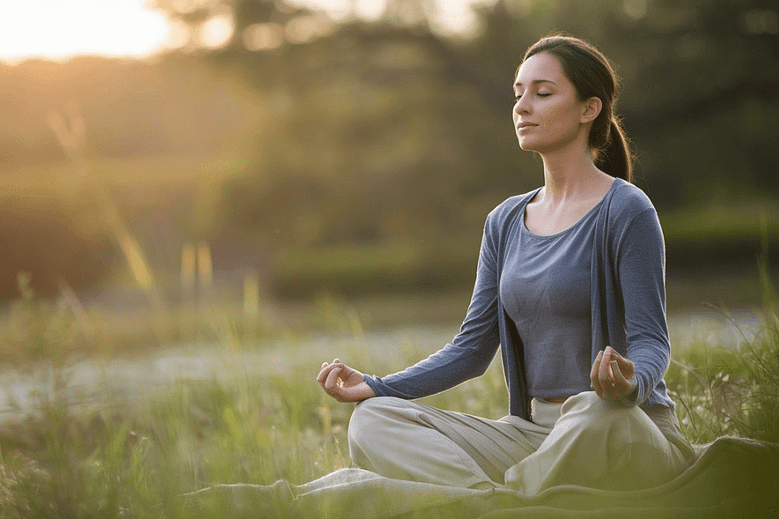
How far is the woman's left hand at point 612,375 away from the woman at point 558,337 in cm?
3

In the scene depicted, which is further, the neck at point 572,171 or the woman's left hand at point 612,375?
the neck at point 572,171

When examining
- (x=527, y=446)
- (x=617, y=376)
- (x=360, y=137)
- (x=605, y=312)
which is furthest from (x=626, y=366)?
(x=360, y=137)

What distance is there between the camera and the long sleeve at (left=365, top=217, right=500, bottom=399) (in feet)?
6.78

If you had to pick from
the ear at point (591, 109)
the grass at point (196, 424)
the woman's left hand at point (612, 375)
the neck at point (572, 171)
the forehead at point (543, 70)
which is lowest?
the grass at point (196, 424)

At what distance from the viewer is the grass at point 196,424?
1.44 m

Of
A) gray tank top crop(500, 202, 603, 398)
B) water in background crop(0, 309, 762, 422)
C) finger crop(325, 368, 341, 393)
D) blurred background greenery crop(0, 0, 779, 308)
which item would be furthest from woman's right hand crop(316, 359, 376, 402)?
blurred background greenery crop(0, 0, 779, 308)

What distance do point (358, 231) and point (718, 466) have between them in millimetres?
16294

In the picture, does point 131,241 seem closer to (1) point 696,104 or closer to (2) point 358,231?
(1) point 696,104

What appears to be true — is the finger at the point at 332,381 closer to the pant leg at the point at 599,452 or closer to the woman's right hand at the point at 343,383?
the woman's right hand at the point at 343,383

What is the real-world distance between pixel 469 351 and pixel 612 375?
615mm

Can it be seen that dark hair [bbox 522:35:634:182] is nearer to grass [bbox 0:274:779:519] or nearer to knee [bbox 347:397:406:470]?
grass [bbox 0:274:779:519]

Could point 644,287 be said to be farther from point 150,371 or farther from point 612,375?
point 150,371

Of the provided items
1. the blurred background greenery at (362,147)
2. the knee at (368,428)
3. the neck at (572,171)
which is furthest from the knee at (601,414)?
the blurred background greenery at (362,147)

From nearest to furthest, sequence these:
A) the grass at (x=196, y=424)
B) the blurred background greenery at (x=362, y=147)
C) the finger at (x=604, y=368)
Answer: the grass at (x=196, y=424) < the finger at (x=604, y=368) < the blurred background greenery at (x=362, y=147)
